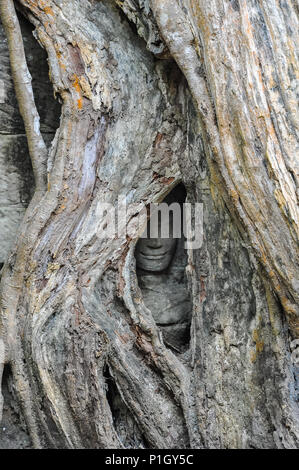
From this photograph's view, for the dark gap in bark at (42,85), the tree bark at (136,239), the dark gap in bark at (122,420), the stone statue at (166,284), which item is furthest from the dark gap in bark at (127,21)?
the dark gap in bark at (122,420)

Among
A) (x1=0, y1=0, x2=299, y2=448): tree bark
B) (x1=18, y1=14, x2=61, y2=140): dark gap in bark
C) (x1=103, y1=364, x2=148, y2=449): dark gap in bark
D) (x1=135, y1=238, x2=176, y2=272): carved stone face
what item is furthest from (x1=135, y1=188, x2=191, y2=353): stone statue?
(x1=18, y1=14, x2=61, y2=140): dark gap in bark

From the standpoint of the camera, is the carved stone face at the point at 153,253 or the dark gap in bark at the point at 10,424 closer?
the dark gap in bark at the point at 10,424

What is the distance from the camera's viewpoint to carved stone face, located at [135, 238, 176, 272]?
1880 millimetres

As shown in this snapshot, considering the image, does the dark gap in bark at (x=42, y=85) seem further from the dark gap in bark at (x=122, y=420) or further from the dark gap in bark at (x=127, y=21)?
the dark gap in bark at (x=122, y=420)

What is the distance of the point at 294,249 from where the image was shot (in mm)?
1392

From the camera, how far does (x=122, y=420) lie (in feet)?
5.65

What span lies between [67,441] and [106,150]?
91 cm

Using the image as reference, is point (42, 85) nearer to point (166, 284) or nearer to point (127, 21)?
point (127, 21)

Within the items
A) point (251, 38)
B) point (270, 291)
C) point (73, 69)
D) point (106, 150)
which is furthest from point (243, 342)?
point (73, 69)

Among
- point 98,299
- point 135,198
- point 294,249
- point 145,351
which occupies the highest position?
point 135,198

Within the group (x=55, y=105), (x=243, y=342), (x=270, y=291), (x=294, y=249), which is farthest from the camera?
(x=55, y=105)

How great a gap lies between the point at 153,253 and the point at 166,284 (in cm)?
14

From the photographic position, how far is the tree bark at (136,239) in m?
1.45

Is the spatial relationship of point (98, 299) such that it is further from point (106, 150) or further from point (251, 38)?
point (251, 38)
